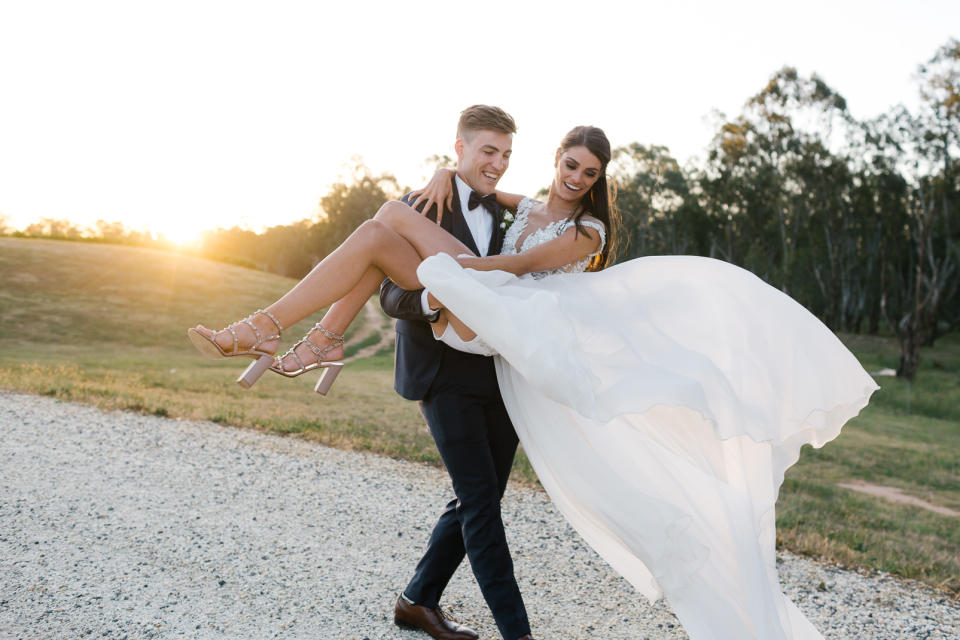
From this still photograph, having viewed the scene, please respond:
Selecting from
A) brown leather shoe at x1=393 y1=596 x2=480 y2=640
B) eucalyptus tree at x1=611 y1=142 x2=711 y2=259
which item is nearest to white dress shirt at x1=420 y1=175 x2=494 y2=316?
brown leather shoe at x1=393 y1=596 x2=480 y2=640

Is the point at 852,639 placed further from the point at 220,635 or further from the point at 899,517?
the point at 899,517

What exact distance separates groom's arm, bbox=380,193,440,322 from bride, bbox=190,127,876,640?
0.07 meters

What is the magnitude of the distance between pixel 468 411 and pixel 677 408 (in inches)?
36.1

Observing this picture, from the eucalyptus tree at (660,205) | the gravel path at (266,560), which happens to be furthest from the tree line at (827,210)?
the gravel path at (266,560)

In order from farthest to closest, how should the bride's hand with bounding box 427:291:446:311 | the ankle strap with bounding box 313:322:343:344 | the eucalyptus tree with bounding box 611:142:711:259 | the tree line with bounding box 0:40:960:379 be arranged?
the eucalyptus tree with bounding box 611:142:711:259 < the tree line with bounding box 0:40:960:379 < the ankle strap with bounding box 313:322:343:344 < the bride's hand with bounding box 427:291:446:311

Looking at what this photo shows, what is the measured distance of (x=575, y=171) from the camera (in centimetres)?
350

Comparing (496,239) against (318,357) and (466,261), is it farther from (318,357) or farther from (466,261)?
(318,357)

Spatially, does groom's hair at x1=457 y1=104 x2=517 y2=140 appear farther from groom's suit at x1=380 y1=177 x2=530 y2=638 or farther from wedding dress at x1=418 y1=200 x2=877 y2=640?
wedding dress at x1=418 y1=200 x2=877 y2=640

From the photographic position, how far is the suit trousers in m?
3.14

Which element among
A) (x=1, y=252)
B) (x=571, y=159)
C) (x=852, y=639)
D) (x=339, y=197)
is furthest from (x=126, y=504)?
(x=339, y=197)

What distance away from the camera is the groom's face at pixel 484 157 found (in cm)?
343

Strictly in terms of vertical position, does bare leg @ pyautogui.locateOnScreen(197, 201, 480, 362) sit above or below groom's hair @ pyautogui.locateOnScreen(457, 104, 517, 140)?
below

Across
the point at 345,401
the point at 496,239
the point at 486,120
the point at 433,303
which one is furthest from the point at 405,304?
the point at 345,401

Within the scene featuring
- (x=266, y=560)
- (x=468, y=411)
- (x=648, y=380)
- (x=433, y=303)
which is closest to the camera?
(x=648, y=380)
